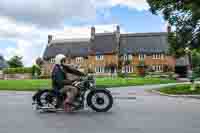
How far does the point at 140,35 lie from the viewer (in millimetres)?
81500

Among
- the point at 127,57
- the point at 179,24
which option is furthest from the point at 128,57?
the point at 179,24

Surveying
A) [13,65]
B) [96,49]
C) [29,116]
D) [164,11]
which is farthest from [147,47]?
[29,116]

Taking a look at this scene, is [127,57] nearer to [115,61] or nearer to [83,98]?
[115,61]

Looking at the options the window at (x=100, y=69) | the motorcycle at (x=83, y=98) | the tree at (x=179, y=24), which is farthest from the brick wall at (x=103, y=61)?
the motorcycle at (x=83, y=98)

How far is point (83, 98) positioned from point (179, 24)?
569 inches

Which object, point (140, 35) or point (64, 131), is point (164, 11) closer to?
point (64, 131)

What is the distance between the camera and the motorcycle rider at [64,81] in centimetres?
1007

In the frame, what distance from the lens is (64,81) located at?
10.2 metres

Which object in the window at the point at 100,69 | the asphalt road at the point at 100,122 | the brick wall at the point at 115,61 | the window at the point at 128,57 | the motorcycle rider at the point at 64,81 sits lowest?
the asphalt road at the point at 100,122

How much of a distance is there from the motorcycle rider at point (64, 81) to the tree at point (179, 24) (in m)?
13.7

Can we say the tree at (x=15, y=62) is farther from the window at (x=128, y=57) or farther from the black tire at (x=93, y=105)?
the black tire at (x=93, y=105)

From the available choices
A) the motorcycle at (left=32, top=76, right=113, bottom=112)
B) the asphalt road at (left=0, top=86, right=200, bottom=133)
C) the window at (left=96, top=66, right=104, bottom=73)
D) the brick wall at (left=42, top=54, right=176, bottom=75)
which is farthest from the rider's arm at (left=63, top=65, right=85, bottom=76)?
the window at (left=96, top=66, right=104, bottom=73)

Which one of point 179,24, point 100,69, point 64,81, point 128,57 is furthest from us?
point 100,69

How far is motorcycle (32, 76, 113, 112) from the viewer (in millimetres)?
10250
